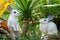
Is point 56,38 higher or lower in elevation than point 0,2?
lower

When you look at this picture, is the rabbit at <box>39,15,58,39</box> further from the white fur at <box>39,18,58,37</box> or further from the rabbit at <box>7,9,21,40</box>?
the rabbit at <box>7,9,21,40</box>

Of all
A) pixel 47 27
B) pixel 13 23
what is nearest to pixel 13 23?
pixel 13 23

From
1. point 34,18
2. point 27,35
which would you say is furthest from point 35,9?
point 27,35

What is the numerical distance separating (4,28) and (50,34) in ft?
0.83

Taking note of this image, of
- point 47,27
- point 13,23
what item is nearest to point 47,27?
point 47,27

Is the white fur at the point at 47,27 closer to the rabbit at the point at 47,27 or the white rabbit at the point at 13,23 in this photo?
the rabbit at the point at 47,27

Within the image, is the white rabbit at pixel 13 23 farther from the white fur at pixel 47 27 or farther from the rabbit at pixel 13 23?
A: the white fur at pixel 47 27

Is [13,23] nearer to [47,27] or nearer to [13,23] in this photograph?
[13,23]

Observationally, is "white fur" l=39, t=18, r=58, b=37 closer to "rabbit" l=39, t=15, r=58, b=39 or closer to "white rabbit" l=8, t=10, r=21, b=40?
"rabbit" l=39, t=15, r=58, b=39

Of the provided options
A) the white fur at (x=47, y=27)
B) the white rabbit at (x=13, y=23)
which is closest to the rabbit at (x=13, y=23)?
the white rabbit at (x=13, y=23)

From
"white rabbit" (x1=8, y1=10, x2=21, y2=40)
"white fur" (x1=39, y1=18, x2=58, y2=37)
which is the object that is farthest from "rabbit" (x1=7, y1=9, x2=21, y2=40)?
"white fur" (x1=39, y1=18, x2=58, y2=37)

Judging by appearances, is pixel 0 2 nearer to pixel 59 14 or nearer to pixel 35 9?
pixel 35 9

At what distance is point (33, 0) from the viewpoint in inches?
41.6

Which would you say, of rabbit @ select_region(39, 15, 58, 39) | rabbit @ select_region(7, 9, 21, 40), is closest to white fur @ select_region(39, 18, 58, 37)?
rabbit @ select_region(39, 15, 58, 39)
